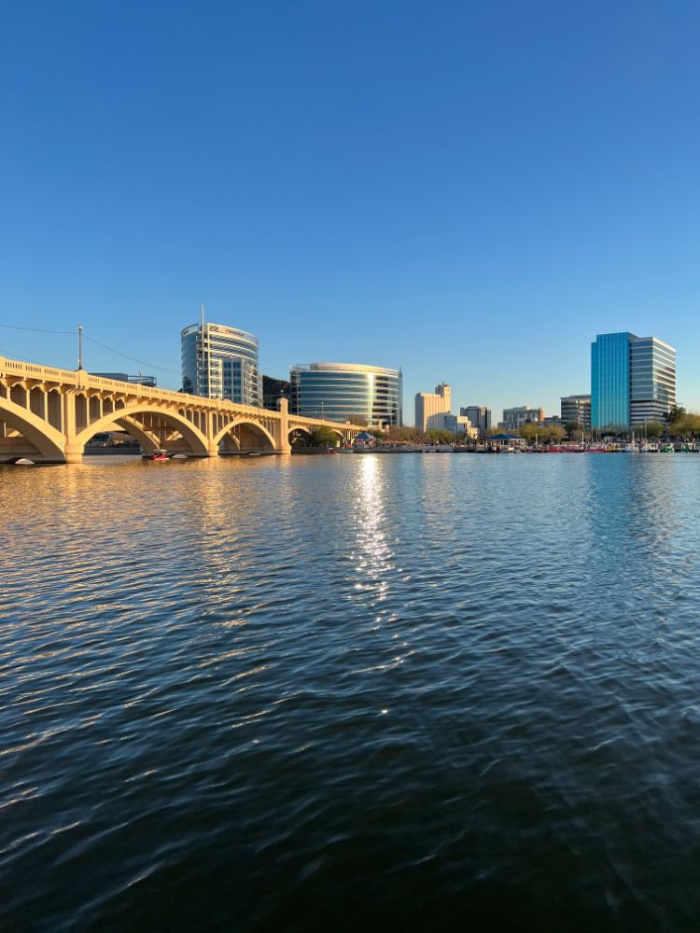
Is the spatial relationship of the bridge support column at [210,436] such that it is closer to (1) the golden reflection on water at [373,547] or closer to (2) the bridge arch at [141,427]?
(2) the bridge arch at [141,427]

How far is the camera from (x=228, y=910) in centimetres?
589

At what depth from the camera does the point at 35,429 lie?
77875mm

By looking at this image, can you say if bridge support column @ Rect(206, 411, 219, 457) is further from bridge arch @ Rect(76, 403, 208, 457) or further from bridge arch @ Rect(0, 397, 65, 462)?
bridge arch @ Rect(0, 397, 65, 462)

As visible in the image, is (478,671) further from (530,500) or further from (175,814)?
(530,500)

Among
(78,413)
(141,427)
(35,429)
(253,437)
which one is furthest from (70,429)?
(253,437)

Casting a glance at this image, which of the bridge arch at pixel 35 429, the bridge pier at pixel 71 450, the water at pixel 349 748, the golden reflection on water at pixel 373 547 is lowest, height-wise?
the water at pixel 349 748

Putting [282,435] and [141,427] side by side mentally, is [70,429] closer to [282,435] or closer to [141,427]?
[141,427]

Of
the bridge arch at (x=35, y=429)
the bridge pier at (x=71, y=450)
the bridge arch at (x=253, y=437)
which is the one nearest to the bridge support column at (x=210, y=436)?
the bridge arch at (x=253, y=437)

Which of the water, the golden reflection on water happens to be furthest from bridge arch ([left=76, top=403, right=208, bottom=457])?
the water

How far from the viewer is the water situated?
6129mm

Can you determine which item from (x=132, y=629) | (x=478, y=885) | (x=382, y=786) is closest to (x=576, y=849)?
(x=478, y=885)

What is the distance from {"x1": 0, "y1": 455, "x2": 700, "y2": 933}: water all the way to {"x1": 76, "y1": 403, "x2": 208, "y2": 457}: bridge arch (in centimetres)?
7206

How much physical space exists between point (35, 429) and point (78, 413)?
14478 mm

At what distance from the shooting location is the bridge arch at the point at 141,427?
289 feet
